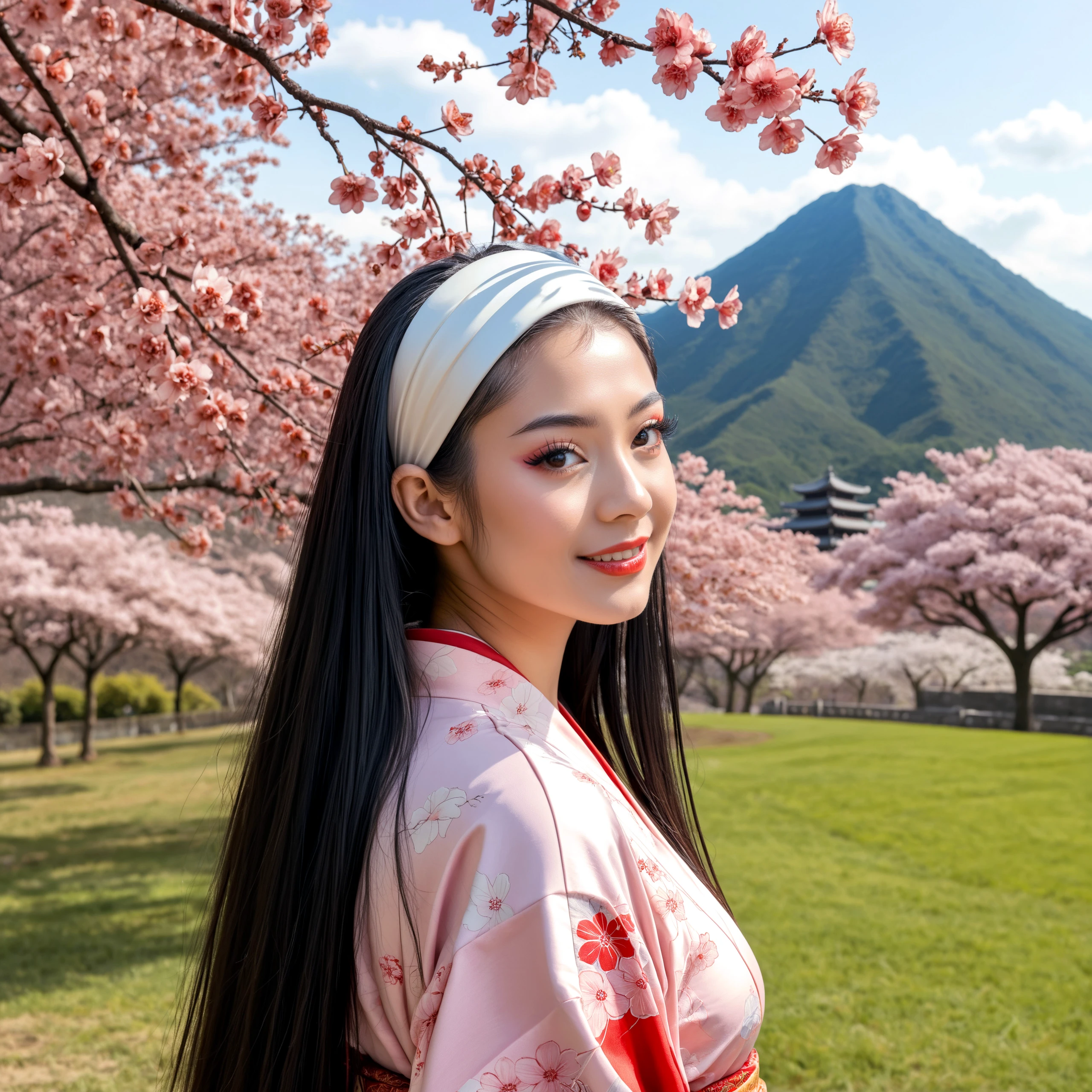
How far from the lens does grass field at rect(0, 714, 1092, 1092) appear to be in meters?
5.21

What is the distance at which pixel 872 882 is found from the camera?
884 centimetres

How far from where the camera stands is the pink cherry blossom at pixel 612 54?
2740 mm

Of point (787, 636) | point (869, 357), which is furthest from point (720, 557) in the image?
point (869, 357)

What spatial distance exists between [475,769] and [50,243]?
187 inches

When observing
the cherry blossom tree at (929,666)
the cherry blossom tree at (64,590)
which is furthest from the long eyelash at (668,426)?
the cherry blossom tree at (929,666)

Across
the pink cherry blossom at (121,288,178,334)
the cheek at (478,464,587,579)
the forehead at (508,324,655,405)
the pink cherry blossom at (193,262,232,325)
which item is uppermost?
the pink cherry blossom at (193,262,232,325)

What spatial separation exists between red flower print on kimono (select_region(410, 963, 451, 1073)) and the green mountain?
67.8m

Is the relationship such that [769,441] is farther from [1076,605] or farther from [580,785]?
[580,785]

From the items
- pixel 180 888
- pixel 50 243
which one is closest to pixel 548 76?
A: pixel 50 243

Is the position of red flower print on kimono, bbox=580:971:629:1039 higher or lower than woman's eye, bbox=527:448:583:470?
lower

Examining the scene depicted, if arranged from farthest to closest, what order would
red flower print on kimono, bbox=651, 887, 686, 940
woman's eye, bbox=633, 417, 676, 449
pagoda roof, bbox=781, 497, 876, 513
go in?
pagoda roof, bbox=781, 497, 876, 513, woman's eye, bbox=633, 417, 676, 449, red flower print on kimono, bbox=651, 887, 686, 940

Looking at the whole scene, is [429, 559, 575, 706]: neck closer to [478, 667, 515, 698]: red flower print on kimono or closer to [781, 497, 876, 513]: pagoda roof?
[478, 667, 515, 698]: red flower print on kimono

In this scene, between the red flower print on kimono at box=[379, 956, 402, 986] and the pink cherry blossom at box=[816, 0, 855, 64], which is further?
the pink cherry blossom at box=[816, 0, 855, 64]

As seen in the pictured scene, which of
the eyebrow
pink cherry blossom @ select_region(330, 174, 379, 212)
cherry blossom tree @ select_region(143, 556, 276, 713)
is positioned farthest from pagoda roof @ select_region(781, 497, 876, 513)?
the eyebrow
